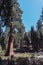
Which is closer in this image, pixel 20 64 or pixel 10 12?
pixel 20 64

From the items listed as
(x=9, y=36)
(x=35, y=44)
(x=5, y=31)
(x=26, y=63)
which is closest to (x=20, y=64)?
(x=26, y=63)

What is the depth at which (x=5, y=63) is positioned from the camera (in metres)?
22.2

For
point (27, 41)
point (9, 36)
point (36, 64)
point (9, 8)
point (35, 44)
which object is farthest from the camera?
point (27, 41)

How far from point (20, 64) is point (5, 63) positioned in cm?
172

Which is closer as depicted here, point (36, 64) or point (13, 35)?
point (36, 64)

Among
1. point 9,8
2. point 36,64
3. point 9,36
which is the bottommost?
point 36,64

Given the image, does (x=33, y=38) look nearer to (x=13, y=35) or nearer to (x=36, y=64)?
(x=13, y=35)

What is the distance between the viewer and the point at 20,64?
71.1 feet

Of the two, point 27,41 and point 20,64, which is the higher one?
point 27,41

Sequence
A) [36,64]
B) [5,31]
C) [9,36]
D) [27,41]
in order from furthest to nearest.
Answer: [27,41], [9,36], [5,31], [36,64]

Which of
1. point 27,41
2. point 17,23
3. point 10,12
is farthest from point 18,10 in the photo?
point 27,41

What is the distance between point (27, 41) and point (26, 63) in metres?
67.6

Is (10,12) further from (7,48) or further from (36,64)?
(7,48)

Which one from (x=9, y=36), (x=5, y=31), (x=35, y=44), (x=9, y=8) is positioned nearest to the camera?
(x=9, y=8)
